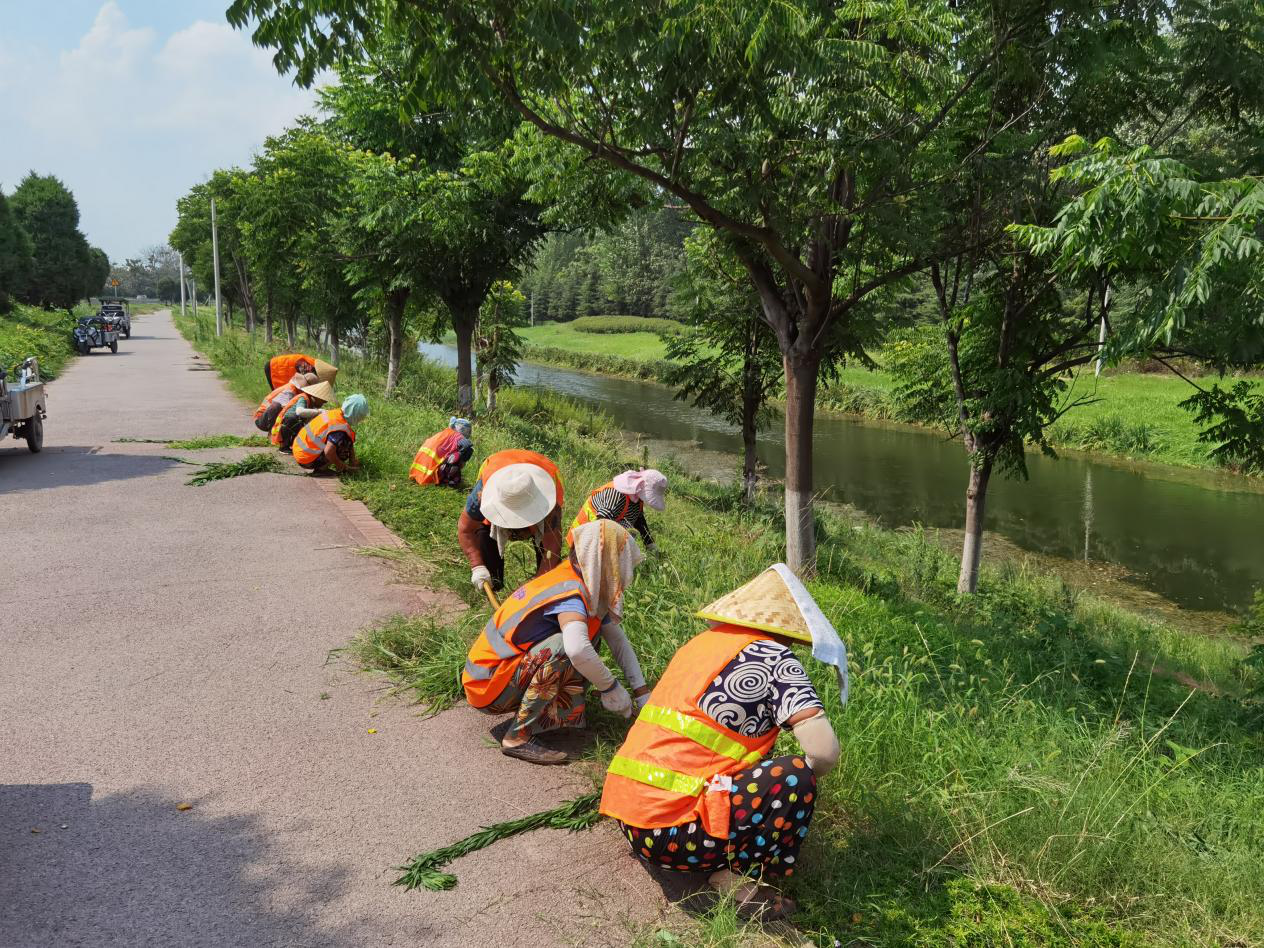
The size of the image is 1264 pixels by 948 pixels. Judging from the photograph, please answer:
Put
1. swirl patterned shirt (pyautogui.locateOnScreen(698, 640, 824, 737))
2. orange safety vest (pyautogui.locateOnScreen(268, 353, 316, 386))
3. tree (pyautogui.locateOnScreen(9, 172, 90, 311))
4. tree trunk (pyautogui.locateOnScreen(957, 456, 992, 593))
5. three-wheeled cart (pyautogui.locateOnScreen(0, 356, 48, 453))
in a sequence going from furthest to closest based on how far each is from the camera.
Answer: tree (pyautogui.locateOnScreen(9, 172, 90, 311))
orange safety vest (pyautogui.locateOnScreen(268, 353, 316, 386))
tree trunk (pyautogui.locateOnScreen(957, 456, 992, 593))
three-wheeled cart (pyautogui.locateOnScreen(0, 356, 48, 453))
swirl patterned shirt (pyautogui.locateOnScreen(698, 640, 824, 737))

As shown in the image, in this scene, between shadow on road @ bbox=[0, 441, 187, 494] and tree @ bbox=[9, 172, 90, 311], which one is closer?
shadow on road @ bbox=[0, 441, 187, 494]

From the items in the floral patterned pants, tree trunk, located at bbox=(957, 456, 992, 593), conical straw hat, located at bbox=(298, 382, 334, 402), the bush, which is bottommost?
tree trunk, located at bbox=(957, 456, 992, 593)

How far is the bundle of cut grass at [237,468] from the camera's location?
987 cm

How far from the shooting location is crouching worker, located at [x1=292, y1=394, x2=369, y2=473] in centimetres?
1012

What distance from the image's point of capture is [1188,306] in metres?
5.15

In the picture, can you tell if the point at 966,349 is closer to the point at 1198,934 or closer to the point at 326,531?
the point at 326,531

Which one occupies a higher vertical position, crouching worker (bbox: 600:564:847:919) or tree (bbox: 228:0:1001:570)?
tree (bbox: 228:0:1001:570)

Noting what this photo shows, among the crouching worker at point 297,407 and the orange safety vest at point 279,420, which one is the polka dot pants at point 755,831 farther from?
the orange safety vest at point 279,420

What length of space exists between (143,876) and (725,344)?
1465cm

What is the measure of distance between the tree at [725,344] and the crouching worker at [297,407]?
6.32 meters

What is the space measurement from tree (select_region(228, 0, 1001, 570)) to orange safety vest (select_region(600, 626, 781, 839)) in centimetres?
354

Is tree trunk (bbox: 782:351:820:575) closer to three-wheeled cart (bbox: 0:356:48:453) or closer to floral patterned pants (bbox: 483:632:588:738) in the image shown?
floral patterned pants (bbox: 483:632:588:738)

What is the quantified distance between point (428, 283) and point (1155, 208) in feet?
45.1

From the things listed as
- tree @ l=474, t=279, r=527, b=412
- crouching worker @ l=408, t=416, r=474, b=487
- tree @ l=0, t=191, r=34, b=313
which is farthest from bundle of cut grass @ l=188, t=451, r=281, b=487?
tree @ l=0, t=191, r=34, b=313
